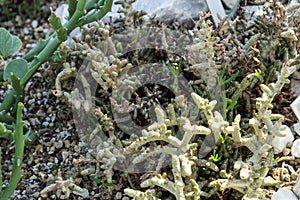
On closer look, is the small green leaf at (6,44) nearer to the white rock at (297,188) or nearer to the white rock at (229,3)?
the white rock at (229,3)

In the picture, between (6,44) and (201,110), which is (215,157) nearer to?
(201,110)

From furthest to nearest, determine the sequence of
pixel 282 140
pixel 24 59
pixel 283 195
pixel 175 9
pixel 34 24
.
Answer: pixel 34 24 → pixel 175 9 → pixel 24 59 → pixel 282 140 → pixel 283 195

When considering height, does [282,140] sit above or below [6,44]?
below

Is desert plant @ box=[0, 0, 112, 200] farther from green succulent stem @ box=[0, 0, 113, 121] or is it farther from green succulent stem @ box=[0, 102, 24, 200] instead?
green succulent stem @ box=[0, 102, 24, 200]

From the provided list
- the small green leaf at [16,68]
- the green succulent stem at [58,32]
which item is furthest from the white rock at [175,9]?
the small green leaf at [16,68]

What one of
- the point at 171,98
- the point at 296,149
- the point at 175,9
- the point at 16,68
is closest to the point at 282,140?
the point at 296,149

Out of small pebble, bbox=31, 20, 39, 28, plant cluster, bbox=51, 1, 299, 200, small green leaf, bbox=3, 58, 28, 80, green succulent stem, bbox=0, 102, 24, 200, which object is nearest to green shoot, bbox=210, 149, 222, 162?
plant cluster, bbox=51, 1, 299, 200
